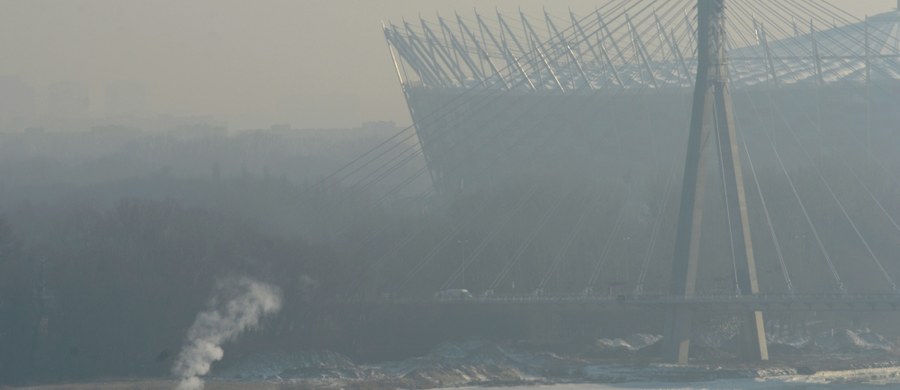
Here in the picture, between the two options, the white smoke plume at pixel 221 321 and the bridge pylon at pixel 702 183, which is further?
the bridge pylon at pixel 702 183

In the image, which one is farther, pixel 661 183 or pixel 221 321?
pixel 661 183

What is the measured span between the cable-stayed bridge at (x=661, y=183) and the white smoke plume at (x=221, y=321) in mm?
4055

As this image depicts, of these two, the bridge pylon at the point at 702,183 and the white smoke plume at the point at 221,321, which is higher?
the bridge pylon at the point at 702,183

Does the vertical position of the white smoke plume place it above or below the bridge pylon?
below

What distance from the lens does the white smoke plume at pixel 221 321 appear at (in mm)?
40969

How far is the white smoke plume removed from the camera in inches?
1613

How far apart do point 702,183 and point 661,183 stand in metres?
21.3

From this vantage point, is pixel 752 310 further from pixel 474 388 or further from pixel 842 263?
pixel 842 263

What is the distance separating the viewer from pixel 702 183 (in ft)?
156

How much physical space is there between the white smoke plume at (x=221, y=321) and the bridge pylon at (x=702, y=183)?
31.9 feet

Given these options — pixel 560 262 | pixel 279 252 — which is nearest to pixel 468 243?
pixel 560 262

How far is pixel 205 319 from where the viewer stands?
42594 mm

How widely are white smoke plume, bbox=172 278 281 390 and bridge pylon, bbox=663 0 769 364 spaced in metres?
9.71

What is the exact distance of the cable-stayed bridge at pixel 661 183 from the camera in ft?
157
